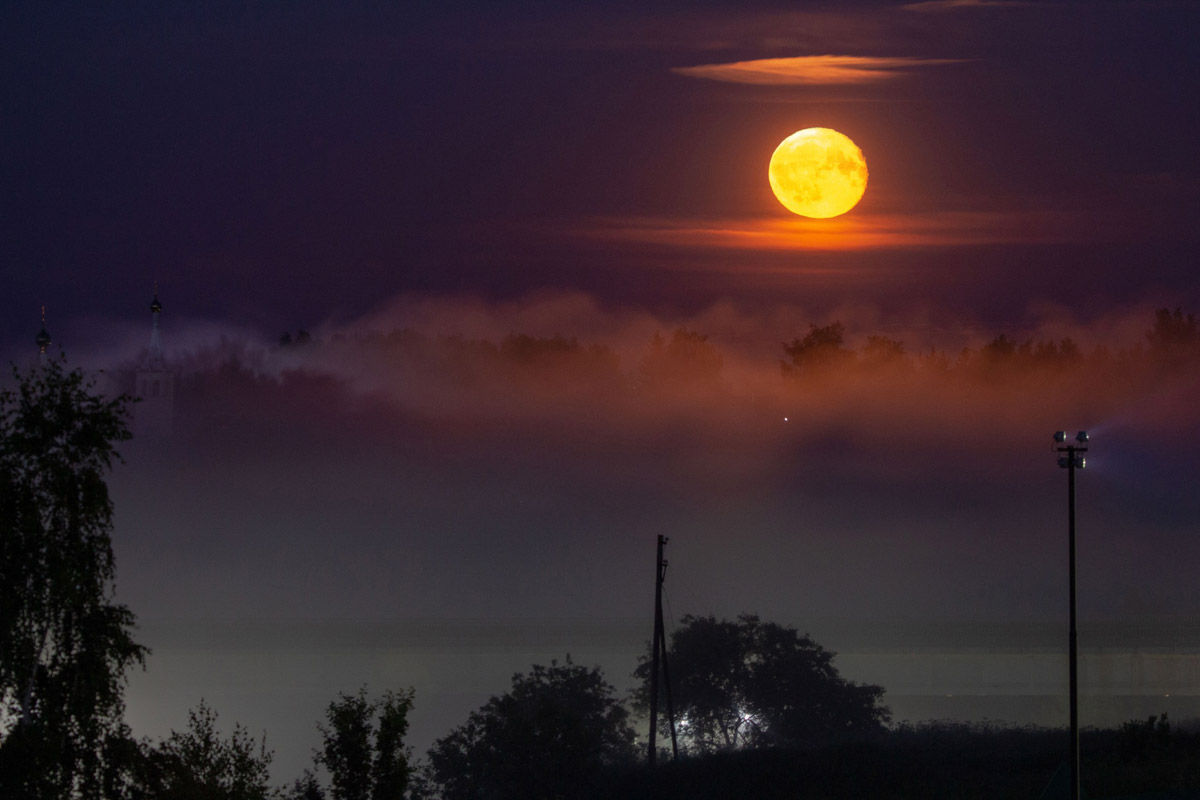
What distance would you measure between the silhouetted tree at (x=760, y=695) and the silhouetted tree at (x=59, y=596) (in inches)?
1983

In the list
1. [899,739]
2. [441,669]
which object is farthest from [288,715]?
[899,739]

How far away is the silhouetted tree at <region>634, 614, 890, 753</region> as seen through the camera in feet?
242

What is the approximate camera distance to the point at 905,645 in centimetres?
18050

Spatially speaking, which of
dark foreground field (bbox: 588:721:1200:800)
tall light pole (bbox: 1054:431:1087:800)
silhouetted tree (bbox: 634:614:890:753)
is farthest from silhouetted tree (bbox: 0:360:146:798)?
silhouetted tree (bbox: 634:614:890:753)

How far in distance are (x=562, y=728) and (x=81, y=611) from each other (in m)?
30.3

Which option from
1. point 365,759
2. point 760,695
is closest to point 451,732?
point 760,695

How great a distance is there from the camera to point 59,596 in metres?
26.4

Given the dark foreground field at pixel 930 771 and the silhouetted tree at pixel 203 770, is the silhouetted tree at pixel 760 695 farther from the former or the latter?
the silhouetted tree at pixel 203 770

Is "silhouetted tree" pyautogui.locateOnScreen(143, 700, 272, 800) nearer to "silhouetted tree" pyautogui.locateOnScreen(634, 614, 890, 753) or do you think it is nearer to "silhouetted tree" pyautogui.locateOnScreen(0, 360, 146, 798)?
"silhouetted tree" pyautogui.locateOnScreen(0, 360, 146, 798)

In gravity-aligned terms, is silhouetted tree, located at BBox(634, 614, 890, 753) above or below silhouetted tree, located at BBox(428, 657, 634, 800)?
above

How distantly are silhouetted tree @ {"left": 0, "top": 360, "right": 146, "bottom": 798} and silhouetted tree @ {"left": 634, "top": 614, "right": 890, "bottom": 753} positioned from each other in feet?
165

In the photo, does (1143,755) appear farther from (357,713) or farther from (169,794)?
(169,794)

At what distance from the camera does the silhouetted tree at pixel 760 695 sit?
73625 millimetres

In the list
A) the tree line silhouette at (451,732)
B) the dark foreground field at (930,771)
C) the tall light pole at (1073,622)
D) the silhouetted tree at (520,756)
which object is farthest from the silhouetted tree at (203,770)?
the silhouetted tree at (520,756)
